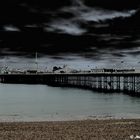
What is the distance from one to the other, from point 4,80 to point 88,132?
476 feet

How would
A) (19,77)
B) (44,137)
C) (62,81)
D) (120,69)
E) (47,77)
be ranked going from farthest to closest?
(19,77)
(47,77)
(62,81)
(120,69)
(44,137)

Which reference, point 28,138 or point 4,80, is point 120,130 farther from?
point 4,80

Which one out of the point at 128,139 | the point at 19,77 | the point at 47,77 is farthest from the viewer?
the point at 19,77

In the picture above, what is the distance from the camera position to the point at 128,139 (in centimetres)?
1357

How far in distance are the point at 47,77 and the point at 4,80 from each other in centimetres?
2493

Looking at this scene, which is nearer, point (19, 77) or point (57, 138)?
point (57, 138)

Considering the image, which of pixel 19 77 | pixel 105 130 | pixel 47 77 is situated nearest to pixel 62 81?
pixel 47 77

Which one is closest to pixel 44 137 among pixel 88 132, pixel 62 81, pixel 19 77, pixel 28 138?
pixel 28 138

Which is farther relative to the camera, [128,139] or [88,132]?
[88,132]

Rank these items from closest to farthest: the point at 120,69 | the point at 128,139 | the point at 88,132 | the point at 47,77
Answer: the point at 128,139, the point at 88,132, the point at 120,69, the point at 47,77

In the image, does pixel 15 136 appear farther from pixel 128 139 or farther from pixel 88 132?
pixel 128 139

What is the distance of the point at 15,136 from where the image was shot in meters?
14.9

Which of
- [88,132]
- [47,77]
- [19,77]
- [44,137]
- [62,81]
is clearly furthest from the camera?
[19,77]

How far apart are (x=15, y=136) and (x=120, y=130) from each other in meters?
4.36
